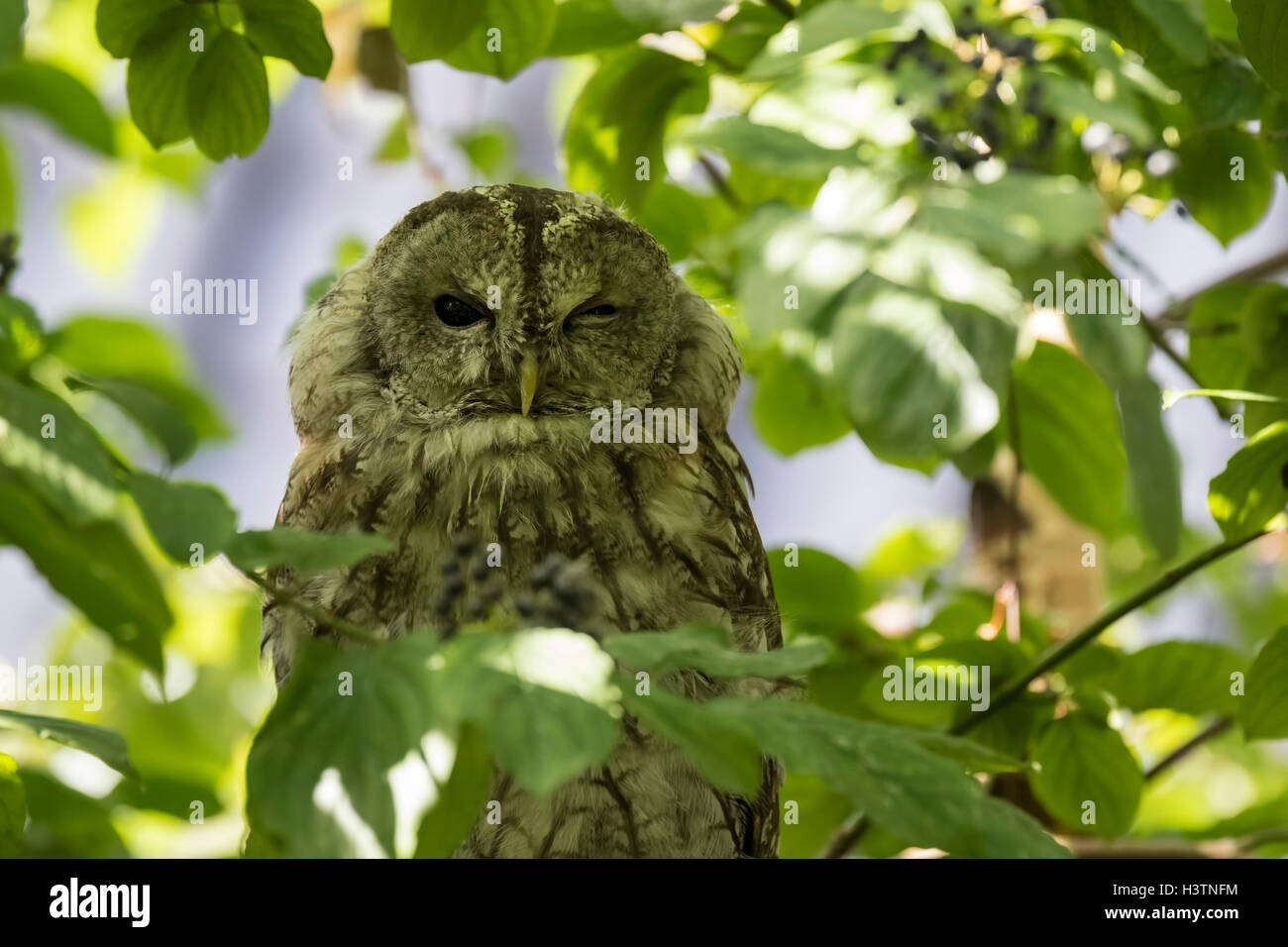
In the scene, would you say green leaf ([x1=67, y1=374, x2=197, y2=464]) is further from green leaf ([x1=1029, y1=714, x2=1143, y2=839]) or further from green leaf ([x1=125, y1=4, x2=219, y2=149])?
green leaf ([x1=1029, y1=714, x2=1143, y2=839])

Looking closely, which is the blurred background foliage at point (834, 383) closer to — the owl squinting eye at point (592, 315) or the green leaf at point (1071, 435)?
the green leaf at point (1071, 435)

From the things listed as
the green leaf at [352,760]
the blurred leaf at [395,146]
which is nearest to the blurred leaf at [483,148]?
the blurred leaf at [395,146]

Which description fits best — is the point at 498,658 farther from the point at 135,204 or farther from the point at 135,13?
the point at 135,204

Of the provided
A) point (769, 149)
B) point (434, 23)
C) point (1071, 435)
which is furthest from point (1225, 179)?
point (769, 149)

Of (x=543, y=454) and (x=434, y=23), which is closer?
(x=434, y=23)

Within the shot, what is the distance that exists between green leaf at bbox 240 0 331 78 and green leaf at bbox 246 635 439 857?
1.10 meters

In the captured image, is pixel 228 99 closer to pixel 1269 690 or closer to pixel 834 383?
pixel 834 383

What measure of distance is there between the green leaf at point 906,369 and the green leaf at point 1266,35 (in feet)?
2.64

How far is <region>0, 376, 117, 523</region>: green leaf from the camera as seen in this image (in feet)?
3.35

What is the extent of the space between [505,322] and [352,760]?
1.54 metres

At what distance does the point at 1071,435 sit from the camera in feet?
7.32

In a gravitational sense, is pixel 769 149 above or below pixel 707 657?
above

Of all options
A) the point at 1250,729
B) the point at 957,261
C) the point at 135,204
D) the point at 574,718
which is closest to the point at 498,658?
Answer: the point at 574,718

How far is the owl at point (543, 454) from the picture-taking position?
2123 mm
